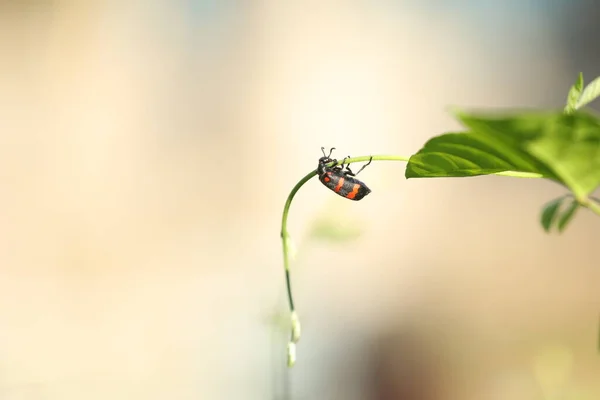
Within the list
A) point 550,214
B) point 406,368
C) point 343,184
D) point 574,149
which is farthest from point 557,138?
point 406,368

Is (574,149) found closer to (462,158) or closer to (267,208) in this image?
(462,158)

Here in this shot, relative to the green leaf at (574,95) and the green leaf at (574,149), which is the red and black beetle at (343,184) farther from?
the green leaf at (574,149)

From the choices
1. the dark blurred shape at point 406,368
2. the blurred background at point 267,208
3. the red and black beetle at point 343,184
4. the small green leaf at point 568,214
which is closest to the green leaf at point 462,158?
the small green leaf at point 568,214

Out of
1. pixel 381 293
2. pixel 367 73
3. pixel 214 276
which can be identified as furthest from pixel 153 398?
pixel 367 73

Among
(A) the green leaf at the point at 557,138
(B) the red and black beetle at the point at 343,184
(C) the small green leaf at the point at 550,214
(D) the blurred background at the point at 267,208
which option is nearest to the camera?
(A) the green leaf at the point at 557,138

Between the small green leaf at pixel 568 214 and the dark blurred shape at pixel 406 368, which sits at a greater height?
the small green leaf at pixel 568 214

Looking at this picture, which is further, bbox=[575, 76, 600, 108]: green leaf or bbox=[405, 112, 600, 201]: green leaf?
bbox=[575, 76, 600, 108]: green leaf

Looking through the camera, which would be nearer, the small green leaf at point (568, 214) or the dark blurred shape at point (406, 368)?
the small green leaf at point (568, 214)

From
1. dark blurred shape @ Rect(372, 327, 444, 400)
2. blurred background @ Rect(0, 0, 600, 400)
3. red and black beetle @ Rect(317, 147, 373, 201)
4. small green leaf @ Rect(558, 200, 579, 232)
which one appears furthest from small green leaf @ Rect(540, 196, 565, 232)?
dark blurred shape @ Rect(372, 327, 444, 400)

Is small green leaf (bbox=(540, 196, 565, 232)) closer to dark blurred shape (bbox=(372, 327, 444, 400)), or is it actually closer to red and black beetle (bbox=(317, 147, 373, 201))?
red and black beetle (bbox=(317, 147, 373, 201))
